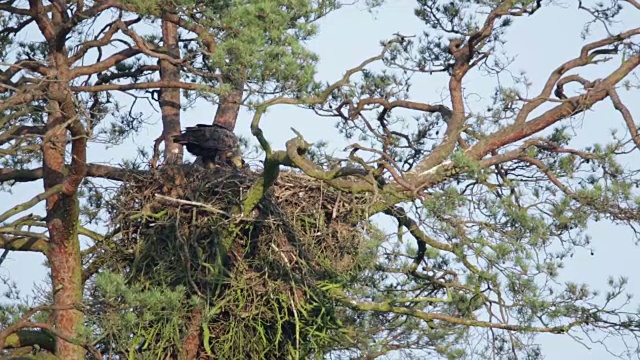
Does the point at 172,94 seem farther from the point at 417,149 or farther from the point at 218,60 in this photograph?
the point at 218,60

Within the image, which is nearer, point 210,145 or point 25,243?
point 25,243

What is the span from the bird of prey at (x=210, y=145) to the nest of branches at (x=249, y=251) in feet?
1.96

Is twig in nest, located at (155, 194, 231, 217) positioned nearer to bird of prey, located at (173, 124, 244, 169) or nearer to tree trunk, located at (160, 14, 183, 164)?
tree trunk, located at (160, 14, 183, 164)

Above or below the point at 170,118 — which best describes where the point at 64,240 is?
below

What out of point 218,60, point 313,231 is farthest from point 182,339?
point 218,60

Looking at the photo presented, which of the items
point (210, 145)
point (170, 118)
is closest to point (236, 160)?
point (210, 145)

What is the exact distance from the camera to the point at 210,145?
8625 millimetres

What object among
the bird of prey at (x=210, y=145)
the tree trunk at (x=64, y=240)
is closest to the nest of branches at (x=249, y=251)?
the tree trunk at (x=64, y=240)

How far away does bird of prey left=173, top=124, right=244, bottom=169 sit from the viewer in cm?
859

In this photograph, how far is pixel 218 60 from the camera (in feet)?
21.2

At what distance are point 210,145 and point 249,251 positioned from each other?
1201 millimetres

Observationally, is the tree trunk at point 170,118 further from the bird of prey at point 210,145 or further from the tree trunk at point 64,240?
the tree trunk at point 64,240

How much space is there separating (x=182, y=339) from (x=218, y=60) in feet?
6.68

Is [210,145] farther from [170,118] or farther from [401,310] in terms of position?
[401,310]
